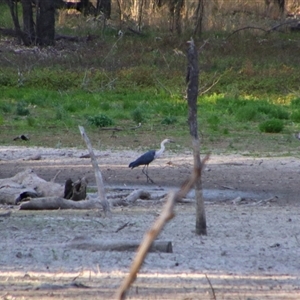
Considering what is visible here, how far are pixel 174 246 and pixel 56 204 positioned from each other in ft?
7.53

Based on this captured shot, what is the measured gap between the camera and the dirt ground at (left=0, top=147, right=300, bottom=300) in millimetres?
5262

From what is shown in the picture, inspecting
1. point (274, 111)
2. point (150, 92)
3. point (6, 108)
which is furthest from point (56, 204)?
point (150, 92)

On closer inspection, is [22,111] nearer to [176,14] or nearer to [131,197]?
[131,197]

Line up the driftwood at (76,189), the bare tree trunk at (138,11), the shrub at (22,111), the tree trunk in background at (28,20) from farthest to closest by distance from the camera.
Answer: the bare tree trunk at (138,11)
the tree trunk in background at (28,20)
the shrub at (22,111)
the driftwood at (76,189)

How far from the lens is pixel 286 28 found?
30516 mm

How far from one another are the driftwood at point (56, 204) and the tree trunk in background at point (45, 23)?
774 inches

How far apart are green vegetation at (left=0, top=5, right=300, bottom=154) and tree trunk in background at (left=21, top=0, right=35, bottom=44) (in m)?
0.93

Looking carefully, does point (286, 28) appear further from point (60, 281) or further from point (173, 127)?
point (60, 281)

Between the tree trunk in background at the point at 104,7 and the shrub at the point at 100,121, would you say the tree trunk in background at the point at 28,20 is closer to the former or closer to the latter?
the tree trunk in background at the point at 104,7

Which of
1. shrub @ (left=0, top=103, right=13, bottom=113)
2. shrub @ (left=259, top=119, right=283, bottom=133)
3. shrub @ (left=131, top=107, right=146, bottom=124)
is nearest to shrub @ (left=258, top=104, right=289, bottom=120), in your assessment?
shrub @ (left=259, top=119, right=283, bottom=133)

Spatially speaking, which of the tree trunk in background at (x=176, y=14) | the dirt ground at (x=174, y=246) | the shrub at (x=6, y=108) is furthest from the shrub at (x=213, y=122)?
the tree trunk in background at (x=176, y=14)

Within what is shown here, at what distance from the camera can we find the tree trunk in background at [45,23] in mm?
27609

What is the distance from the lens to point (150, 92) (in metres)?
21.8

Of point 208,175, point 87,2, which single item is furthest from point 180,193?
point 87,2
